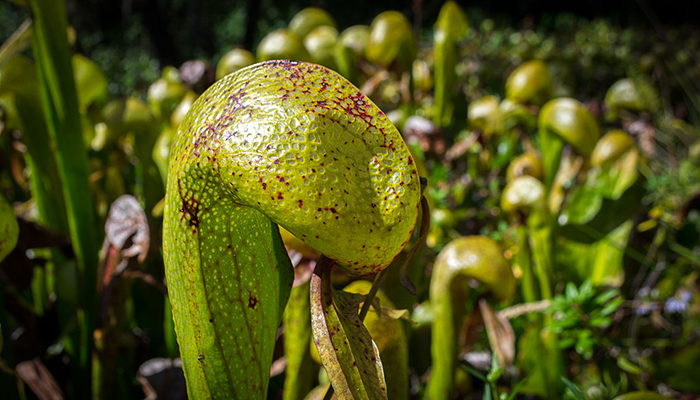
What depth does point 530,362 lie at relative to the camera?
100 centimetres

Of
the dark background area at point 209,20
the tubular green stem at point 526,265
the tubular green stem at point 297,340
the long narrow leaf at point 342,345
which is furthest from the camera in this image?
the dark background area at point 209,20

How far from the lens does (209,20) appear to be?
705 cm

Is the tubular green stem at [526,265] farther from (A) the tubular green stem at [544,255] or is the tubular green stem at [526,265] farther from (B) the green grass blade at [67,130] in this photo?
(B) the green grass blade at [67,130]

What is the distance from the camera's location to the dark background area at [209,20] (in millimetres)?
4098

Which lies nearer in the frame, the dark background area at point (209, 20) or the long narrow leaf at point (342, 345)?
the long narrow leaf at point (342, 345)

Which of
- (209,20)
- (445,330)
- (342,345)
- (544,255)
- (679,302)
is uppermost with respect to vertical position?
(342,345)

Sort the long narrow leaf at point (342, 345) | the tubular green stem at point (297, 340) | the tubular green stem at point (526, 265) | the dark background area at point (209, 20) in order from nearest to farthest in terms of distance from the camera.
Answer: the long narrow leaf at point (342, 345)
the tubular green stem at point (297, 340)
the tubular green stem at point (526, 265)
the dark background area at point (209, 20)

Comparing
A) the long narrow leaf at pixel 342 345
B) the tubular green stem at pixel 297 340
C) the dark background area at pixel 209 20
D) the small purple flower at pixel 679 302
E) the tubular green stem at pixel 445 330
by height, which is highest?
the long narrow leaf at pixel 342 345

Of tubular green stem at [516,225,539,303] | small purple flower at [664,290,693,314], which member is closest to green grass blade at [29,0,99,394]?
tubular green stem at [516,225,539,303]

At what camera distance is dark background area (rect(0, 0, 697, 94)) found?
4098 mm

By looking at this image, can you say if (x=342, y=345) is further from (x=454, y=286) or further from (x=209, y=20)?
(x=209, y=20)

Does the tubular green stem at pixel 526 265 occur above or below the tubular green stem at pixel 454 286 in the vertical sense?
below

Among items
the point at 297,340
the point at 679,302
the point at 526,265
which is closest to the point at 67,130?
the point at 297,340

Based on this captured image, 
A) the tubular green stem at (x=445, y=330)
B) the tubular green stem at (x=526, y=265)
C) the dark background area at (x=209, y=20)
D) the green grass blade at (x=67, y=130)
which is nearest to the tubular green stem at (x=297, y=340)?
the tubular green stem at (x=445, y=330)
